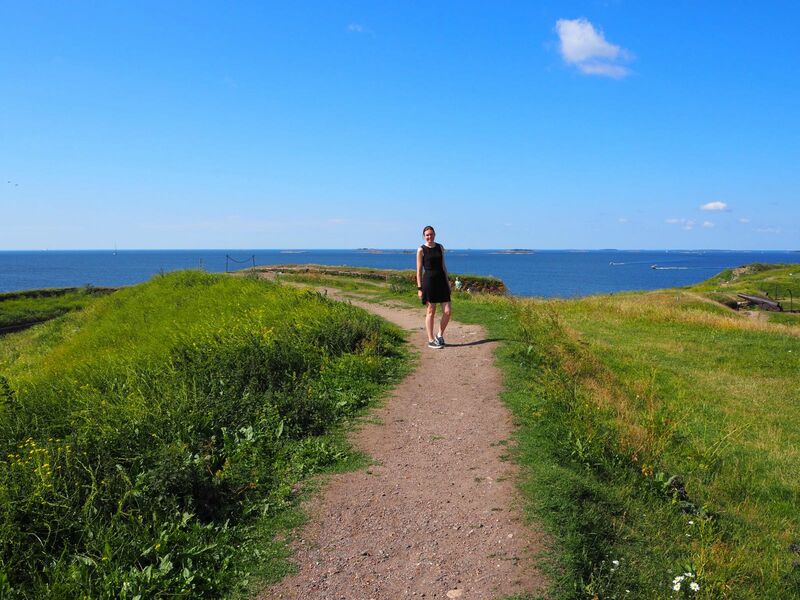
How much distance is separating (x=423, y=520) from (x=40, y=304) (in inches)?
1638

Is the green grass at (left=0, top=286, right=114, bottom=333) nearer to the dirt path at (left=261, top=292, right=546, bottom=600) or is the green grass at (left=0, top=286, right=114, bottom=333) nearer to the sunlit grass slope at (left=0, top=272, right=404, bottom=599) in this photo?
the sunlit grass slope at (left=0, top=272, right=404, bottom=599)

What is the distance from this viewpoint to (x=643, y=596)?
4.39 m

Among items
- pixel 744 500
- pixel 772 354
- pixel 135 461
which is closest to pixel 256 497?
pixel 135 461

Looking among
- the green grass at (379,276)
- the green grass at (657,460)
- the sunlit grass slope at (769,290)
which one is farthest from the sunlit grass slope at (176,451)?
the sunlit grass slope at (769,290)

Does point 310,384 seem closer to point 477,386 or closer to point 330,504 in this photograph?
point 477,386

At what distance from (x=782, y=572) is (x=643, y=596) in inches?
70.7

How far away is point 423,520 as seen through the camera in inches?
203

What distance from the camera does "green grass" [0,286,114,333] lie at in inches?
1384

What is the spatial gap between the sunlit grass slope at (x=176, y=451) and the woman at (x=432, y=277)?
100 centimetres

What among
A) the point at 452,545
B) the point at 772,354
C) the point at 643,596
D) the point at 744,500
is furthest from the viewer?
the point at 772,354

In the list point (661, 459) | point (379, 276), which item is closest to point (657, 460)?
point (661, 459)

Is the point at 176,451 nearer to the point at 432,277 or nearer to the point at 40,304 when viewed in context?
the point at 432,277

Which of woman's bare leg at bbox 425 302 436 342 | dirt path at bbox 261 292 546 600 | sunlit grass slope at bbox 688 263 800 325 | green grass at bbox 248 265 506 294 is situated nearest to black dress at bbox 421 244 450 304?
woman's bare leg at bbox 425 302 436 342

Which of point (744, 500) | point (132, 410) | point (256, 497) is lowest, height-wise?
point (744, 500)
